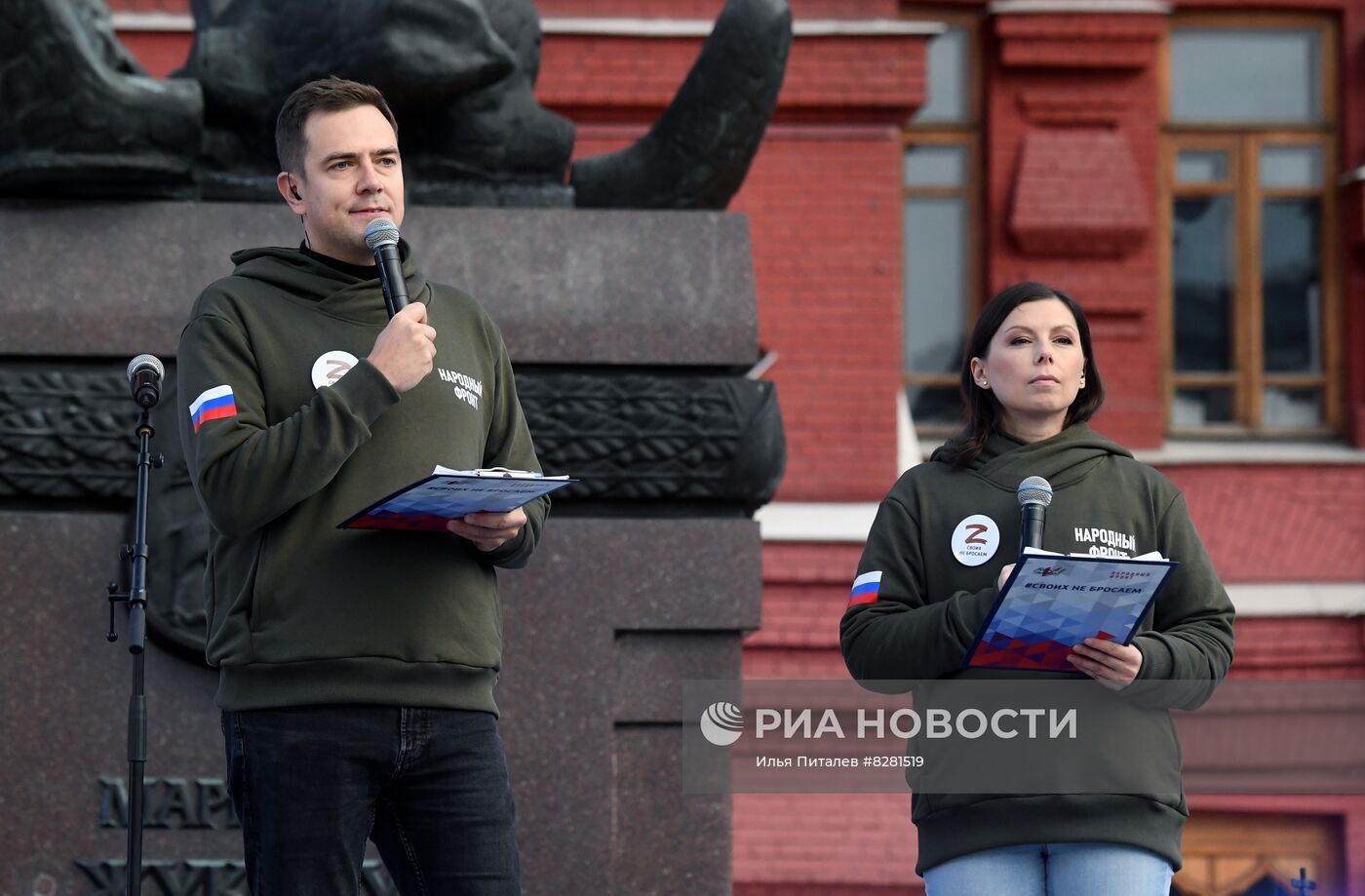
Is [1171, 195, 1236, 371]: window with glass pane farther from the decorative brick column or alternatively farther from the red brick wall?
the red brick wall

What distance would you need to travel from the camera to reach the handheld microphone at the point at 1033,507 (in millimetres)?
2855

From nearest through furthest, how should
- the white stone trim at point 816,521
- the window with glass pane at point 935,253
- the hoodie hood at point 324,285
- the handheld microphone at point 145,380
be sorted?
the hoodie hood at point 324,285 → the handheld microphone at point 145,380 → the white stone trim at point 816,521 → the window with glass pane at point 935,253

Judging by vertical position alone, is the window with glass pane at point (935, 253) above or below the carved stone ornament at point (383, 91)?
above

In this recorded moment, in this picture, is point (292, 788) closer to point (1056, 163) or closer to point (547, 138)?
point (547, 138)

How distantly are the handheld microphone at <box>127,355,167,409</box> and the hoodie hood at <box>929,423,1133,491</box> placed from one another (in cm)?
143

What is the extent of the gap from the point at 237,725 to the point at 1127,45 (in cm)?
819

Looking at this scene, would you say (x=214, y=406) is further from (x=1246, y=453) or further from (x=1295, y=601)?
(x=1246, y=453)

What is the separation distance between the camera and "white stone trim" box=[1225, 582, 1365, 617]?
9758mm

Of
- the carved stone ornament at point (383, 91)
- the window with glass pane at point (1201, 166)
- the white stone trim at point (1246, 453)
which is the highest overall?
the window with glass pane at point (1201, 166)

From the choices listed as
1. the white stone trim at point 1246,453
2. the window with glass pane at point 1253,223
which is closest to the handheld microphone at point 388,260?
the white stone trim at point 1246,453

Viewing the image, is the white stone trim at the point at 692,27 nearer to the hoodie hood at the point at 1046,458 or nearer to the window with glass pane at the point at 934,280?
the window with glass pane at the point at 934,280

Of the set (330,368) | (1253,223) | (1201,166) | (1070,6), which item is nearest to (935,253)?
(1070,6)

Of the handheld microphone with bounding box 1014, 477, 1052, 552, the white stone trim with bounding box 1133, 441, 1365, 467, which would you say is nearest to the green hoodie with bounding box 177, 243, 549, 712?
the handheld microphone with bounding box 1014, 477, 1052, 552

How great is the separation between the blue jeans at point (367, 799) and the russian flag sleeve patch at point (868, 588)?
583mm
